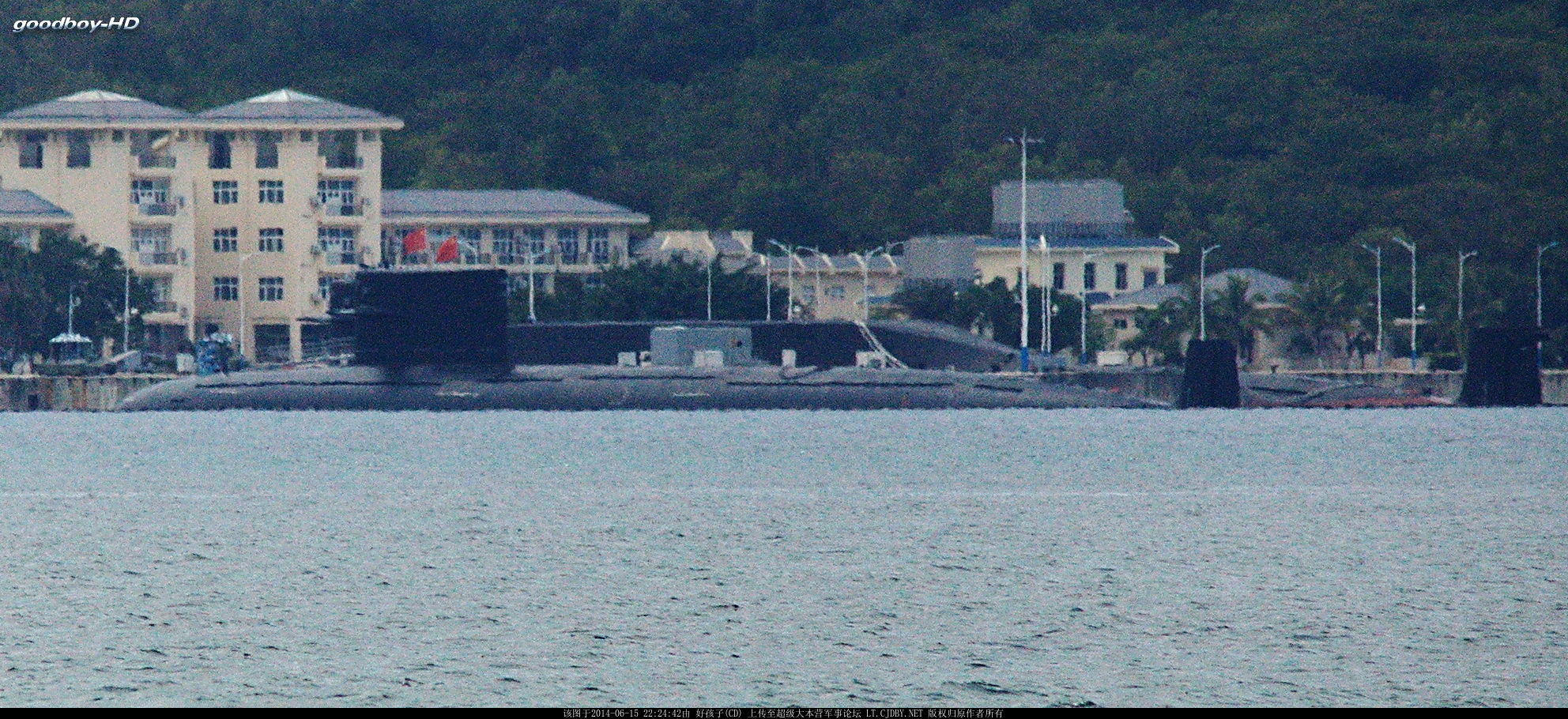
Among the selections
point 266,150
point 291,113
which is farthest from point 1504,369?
Answer: point 266,150

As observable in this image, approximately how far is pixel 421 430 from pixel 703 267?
43.5 meters

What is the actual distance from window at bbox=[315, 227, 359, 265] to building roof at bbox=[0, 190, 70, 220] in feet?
43.6

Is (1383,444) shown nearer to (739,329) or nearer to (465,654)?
(739,329)

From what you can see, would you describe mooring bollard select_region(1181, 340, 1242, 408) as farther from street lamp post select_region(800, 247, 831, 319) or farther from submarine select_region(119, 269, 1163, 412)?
street lamp post select_region(800, 247, 831, 319)

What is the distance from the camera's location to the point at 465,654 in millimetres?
35125

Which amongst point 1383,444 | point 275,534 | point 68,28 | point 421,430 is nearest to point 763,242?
point 68,28

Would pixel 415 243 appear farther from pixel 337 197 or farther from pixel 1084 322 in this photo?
pixel 337 197

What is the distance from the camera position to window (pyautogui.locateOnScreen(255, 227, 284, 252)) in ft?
457

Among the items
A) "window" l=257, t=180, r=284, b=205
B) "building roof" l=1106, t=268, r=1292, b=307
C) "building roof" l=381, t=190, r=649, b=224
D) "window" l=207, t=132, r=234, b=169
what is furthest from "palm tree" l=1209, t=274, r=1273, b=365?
"window" l=207, t=132, r=234, b=169

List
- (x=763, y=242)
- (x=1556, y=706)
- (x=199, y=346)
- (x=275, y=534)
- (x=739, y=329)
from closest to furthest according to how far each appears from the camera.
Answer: (x=1556, y=706)
(x=275, y=534)
(x=739, y=329)
(x=199, y=346)
(x=763, y=242)

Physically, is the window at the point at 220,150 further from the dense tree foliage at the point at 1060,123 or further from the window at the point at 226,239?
the dense tree foliage at the point at 1060,123

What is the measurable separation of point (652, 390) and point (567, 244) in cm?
6366

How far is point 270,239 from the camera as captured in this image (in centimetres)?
13950

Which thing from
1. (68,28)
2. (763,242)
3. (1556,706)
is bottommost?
(1556,706)
